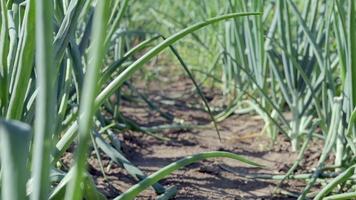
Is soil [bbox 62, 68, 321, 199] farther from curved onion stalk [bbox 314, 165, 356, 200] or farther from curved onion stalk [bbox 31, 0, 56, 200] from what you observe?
curved onion stalk [bbox 31, 0, 56, 200]

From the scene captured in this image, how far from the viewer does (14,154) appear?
0.60 meters

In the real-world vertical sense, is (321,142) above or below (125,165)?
below

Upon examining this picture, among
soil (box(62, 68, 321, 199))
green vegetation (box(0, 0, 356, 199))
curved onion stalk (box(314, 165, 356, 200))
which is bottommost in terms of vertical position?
soil (box(62, 68, 321, 199))

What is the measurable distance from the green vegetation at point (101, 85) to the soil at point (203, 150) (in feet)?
0.20

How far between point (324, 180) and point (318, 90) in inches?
17.2

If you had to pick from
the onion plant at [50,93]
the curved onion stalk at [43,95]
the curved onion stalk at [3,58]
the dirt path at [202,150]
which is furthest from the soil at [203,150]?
the curved onion stalk at [43,95]

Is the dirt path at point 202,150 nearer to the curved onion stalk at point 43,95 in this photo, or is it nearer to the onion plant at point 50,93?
the onion plant at point 50,93

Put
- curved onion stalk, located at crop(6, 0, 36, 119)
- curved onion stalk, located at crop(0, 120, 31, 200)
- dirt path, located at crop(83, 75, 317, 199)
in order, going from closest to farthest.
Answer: curved onion stalk, located at crop(0, 120, 31, 200) → curved onion stalk, located at crop(6, 0, 36, 119) → dirt path, located at crop(83, 75, 317, 199)

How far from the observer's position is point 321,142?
2059mm

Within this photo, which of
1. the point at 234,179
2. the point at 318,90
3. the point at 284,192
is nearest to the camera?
the point at 284,192

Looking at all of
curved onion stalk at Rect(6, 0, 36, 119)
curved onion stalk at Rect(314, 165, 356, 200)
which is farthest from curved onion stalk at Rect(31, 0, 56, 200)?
curved onion stalk at Rect(314, 165, 356, 200)

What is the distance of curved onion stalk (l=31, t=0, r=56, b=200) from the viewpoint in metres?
0.64

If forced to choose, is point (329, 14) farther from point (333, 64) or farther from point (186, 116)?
point (186, 116)

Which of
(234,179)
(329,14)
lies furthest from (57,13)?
(329,14)
